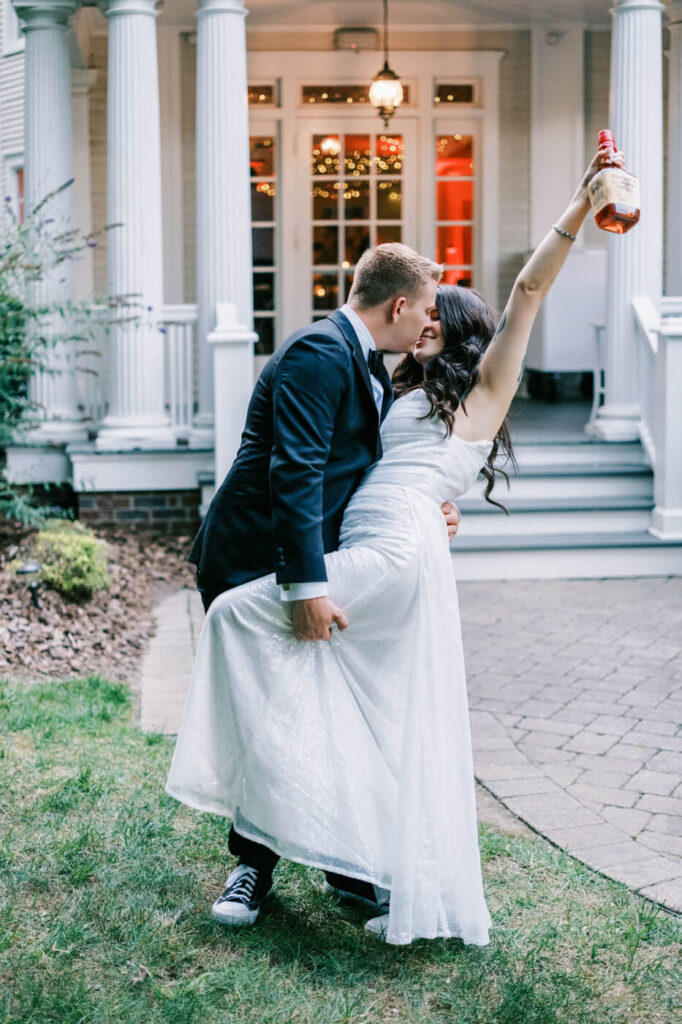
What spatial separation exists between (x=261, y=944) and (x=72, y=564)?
13.0 ft

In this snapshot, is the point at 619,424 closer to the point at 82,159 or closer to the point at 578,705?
the point at 578,705

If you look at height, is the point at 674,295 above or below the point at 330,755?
above

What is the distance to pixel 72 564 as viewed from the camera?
684 cm

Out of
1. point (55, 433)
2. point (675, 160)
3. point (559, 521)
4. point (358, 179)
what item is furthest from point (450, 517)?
point (358, 179)

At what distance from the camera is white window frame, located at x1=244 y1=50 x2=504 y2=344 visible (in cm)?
1152

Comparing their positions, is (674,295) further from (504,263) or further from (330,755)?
(330,755)

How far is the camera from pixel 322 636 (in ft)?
9.93

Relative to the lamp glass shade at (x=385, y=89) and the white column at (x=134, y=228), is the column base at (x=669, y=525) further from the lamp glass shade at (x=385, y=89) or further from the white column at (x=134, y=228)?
the lamp glass shade at (x=385, y=89)

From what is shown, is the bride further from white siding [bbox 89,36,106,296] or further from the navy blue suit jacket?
white siding [bbox 89,36,106,296]

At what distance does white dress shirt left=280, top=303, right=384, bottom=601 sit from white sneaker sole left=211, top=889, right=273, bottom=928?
33.4 inches

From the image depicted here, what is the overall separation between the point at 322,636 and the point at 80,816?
137 centimetres

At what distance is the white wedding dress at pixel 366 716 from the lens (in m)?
3.04

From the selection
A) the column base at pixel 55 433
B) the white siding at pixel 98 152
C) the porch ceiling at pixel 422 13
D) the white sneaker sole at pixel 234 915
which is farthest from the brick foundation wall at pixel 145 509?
Result: the white sneaker sole at pixel 234 915

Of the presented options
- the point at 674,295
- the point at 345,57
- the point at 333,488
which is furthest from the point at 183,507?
the point at 333,488
